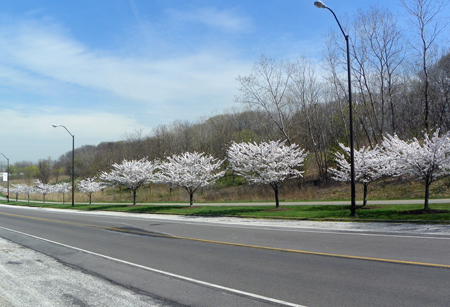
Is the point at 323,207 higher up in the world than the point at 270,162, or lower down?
lower down

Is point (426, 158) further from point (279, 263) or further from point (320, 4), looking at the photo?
point (279, 263)

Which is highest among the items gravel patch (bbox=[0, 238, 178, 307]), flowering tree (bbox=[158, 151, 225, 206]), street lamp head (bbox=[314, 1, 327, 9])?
street lamp head (bbox=[314, 1, 327, 9])

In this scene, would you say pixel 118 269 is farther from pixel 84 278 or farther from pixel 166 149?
pixel 166 149

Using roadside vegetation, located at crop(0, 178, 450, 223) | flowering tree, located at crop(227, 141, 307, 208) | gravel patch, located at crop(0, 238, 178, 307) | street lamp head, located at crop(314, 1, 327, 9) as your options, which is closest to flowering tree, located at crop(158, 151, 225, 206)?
roadside vegetation, located at crop(0, 178, 450, 223)

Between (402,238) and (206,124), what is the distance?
6630 cm

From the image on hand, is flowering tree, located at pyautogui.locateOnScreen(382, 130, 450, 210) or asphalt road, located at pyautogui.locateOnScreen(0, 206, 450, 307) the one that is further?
flowering tree, located at pyautogui.locateOnScreen(382, 130, 450, 210)

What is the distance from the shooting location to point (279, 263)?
939cm

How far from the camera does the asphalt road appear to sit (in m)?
6.65

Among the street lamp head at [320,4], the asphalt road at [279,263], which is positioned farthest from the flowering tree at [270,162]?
the street lamp head at [320,4]

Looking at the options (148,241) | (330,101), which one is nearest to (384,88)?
(330,101)

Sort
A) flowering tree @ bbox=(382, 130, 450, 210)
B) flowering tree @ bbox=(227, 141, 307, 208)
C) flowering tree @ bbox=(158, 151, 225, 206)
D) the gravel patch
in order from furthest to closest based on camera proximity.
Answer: flowering tree @ bbox=(158, 151, 225, 206) < flowering tree @ bbox=(227, 141, 307, 208) < flowering tree @ bbox=(382, 130, 450, 210) < the gravel patch

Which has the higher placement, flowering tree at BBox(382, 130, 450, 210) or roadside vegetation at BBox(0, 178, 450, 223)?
flowering tree at BBox(382, 130, 450, 210)

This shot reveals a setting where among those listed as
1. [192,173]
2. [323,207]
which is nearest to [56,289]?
[323,207]

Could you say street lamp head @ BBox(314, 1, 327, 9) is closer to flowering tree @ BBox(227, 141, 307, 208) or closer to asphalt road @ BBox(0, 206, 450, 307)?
asphalt road @ BBox(0, 206, 450, 307)
